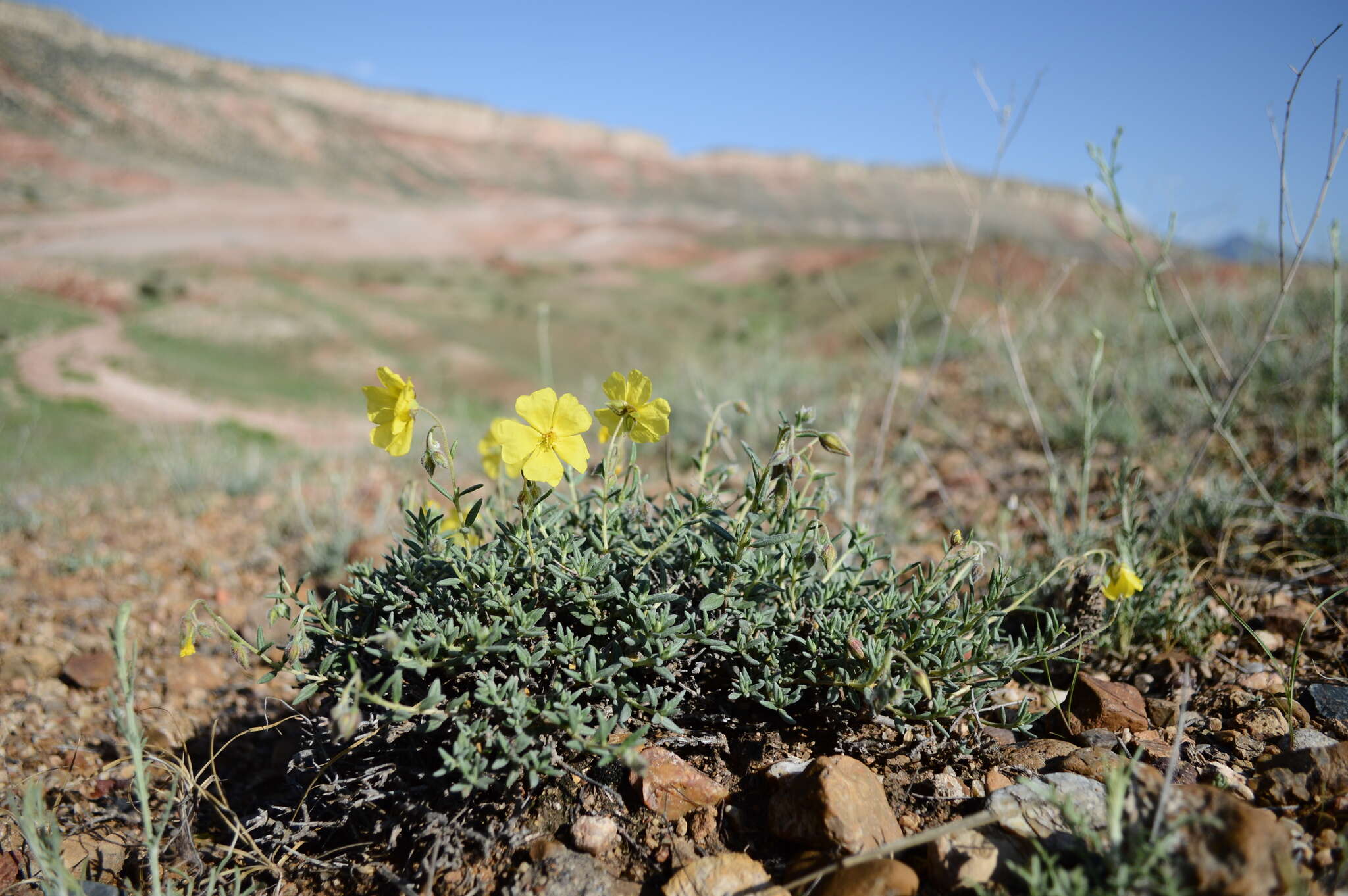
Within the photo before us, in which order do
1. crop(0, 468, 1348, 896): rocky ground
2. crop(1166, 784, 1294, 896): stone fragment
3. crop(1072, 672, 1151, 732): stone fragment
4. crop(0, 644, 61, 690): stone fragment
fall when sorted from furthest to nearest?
crop(0, 644, 61, 690): stone fragment, crop(1072, 672, 1151, 732): stone fragment, crop(0, 468, 1348, 896): rocky ground, crop(1166, 784, 1294, 896): stone fragment

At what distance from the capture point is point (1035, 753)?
5.57ft

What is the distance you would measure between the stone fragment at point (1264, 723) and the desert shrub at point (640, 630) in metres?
0.53

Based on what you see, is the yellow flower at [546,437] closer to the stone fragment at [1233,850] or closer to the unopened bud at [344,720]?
the unopened bud at [344,720]

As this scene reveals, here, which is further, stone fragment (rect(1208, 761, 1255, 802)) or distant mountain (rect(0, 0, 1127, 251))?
distant mountain (rect(0, 0, 1127, 251))

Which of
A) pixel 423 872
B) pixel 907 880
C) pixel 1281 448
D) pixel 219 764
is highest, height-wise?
pixel 1281 448

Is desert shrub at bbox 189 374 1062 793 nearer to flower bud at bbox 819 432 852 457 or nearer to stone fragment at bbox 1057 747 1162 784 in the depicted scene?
flower bud at bbox 819 432 852 457

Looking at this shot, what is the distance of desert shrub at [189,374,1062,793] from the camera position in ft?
5.02

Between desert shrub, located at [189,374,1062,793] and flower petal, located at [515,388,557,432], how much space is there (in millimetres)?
140

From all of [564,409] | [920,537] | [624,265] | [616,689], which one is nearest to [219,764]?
[616,689]

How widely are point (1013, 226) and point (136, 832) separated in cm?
4767

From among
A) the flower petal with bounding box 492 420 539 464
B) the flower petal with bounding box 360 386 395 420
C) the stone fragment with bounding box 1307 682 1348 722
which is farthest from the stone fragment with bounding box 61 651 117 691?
the stone fragment with bounding box 1307 682 1348 722

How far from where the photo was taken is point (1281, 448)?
3133 mm

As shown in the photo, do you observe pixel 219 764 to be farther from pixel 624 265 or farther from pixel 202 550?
pixel 624 265

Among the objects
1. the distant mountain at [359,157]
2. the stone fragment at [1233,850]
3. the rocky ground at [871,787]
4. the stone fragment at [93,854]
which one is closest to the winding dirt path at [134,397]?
the rocky ground at [871,787]
